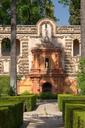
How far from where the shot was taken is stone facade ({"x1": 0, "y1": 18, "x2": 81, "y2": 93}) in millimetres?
48531

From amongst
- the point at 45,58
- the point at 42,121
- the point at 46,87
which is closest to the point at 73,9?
the point at 45,58

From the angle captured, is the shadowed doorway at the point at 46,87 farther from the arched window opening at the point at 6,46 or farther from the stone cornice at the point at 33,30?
the stone cornice at the point at 33,30

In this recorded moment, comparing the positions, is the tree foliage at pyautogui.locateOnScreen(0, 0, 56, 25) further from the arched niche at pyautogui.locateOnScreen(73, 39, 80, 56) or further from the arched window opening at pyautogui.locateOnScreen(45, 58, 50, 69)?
the arched window opening at pyautogui.locateOnScreen(45, 58, 50, 69)

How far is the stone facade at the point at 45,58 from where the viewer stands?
4853cm

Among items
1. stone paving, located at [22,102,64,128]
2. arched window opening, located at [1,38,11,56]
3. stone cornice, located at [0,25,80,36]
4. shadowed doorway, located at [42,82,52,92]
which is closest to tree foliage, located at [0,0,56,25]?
arched window opening, located at [1,38,11,56]

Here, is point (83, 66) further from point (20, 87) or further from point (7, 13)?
point (7, 13)

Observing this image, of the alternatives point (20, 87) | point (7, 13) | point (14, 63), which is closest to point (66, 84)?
point (20, 87)

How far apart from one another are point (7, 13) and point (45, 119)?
33.4 metres

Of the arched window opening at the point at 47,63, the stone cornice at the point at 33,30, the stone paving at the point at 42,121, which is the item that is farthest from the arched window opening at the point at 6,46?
the stone paving at the point at 42,121

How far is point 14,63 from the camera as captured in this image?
33.7 m

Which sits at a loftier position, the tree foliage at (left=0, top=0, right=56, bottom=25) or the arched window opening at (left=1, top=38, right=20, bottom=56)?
the tree foliage at (left=0, top=0, right=56, bottom=25)

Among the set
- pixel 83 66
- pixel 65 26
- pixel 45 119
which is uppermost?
pixel 65 26

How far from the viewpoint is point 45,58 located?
48.8m

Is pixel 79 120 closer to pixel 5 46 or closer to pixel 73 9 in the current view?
pixel 5 46
